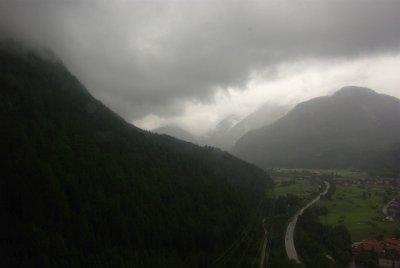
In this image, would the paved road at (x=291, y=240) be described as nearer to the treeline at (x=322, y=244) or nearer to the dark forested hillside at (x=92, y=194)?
the treeline at (x=322, y=244)

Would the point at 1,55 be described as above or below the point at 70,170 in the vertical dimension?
above

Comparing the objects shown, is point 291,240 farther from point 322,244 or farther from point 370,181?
point 370,181

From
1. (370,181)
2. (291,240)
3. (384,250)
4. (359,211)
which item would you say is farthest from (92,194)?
(370,181)

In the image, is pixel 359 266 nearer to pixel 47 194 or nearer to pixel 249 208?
pixel 249 208

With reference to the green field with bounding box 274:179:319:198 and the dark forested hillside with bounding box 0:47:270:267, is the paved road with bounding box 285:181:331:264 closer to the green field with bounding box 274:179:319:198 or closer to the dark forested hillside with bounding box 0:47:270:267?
the dark forested hillside with bounding box 0:47:270:267

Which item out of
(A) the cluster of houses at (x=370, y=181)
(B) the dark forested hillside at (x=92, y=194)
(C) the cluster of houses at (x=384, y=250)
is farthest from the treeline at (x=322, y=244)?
(A) the cluster of houses at (x=370, y=181)

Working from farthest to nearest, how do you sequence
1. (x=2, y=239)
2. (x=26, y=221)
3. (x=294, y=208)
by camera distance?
(x=294, y=208) → (x=26, y=221) → (x=2, y=239)

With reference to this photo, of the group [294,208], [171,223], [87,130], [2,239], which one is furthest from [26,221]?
[294,208]
